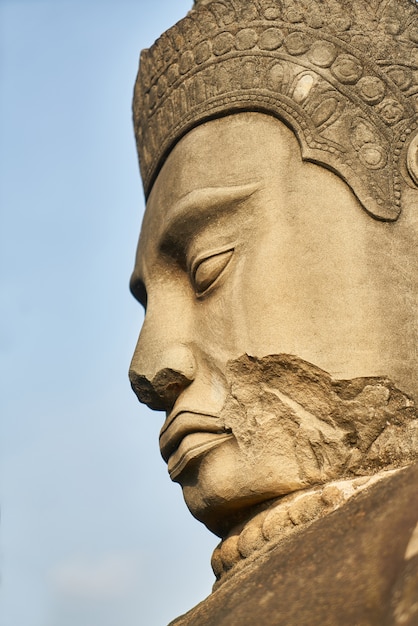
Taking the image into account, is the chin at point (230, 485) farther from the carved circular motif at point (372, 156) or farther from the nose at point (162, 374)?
the carved circular motif at point (372, 156)

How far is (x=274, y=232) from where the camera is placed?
17.8 feet

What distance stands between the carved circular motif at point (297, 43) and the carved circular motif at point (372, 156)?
0.60m

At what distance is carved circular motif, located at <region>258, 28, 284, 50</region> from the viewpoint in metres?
5.84

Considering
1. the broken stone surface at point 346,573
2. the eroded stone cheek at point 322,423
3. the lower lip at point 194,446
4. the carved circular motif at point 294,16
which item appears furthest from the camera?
the carved circular motif at point 294,16

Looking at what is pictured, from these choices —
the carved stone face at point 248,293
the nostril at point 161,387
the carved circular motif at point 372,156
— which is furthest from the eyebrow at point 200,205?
the nostril at point 161,387

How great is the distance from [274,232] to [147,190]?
48.2 inches

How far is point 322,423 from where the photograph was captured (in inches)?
204

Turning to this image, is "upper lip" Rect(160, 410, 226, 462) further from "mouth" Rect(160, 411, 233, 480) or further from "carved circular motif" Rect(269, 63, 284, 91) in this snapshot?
"carved circular motif" Rect(269, 63, 284, 91)

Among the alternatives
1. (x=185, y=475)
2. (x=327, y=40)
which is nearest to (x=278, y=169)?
(x=327, y=40)

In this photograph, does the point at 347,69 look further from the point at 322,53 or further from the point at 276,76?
the point at 276,76

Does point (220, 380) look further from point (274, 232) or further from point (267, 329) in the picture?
point (274, 232)

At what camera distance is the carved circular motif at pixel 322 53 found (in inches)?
225

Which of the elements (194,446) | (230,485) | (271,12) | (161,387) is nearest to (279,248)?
(161,387)

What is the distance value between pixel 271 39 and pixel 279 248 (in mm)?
1151
